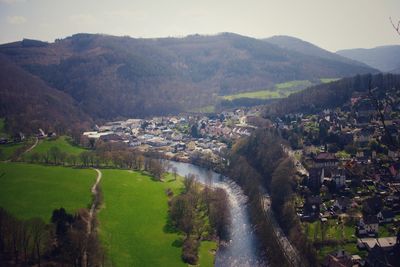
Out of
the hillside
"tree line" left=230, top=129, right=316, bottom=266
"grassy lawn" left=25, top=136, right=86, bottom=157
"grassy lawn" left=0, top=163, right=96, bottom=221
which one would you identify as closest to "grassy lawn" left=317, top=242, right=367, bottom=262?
"tree line" left=230, top=129, right=316, bottom=266

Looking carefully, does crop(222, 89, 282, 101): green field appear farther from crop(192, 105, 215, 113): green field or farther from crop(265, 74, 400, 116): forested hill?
crop(265, 74, 400, 116): forested hill

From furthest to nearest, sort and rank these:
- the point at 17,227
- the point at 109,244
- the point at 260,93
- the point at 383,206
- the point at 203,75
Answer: the point at 203,75
the point at 260,93
the point at 383,206
the point at 109,244
the point at 17,227

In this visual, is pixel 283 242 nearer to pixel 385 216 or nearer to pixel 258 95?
pixel 385 216

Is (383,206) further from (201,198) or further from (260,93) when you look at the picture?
(260,93)

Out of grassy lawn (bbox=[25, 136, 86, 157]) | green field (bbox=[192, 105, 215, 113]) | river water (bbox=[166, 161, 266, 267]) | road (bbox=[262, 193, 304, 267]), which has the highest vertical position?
Answer: green field (bbox=[192, 105, 215, 113])

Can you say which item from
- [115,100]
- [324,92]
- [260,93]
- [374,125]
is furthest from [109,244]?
A: [260,93]

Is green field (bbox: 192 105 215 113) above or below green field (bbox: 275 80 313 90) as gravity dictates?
below

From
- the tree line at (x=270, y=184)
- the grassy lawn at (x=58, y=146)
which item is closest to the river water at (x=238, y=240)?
the tree line at (x=270, y=184)
